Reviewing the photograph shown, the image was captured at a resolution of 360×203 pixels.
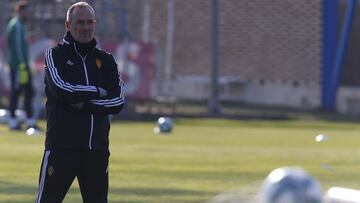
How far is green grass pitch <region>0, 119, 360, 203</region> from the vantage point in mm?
13773

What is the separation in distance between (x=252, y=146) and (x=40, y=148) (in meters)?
3.80

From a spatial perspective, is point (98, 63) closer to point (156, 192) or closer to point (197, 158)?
point (156, 192)

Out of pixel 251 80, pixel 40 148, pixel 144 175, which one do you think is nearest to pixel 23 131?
pixel 40 148

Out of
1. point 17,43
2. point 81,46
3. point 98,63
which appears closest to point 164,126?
point 17,43

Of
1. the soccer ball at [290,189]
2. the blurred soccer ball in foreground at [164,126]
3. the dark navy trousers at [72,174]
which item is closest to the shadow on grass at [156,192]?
the dark navy trousers at [72,174]

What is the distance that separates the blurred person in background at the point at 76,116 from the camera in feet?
28.4

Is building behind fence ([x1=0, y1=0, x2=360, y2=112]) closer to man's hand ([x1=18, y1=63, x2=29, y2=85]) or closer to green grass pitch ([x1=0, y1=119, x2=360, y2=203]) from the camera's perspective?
green grass pitch ([x1=0, y1=119, x2=360, y2=203])

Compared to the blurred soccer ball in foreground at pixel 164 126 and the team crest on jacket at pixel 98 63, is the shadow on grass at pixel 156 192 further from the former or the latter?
the blurred soccer ball in foreground at pixel 164 126

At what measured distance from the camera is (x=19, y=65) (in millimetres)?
22719

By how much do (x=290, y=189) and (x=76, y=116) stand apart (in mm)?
3509

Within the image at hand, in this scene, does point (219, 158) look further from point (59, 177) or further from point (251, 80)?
point (251, 80)

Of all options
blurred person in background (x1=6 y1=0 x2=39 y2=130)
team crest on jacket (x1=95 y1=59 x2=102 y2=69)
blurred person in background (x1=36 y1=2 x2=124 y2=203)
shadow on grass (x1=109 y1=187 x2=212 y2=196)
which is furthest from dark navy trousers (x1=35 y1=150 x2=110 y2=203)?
blurred person in background (x1=6 y1=0 x2=39 y2=130)

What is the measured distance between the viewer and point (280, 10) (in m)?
36.1

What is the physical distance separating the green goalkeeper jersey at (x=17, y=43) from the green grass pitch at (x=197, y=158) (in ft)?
4.49
